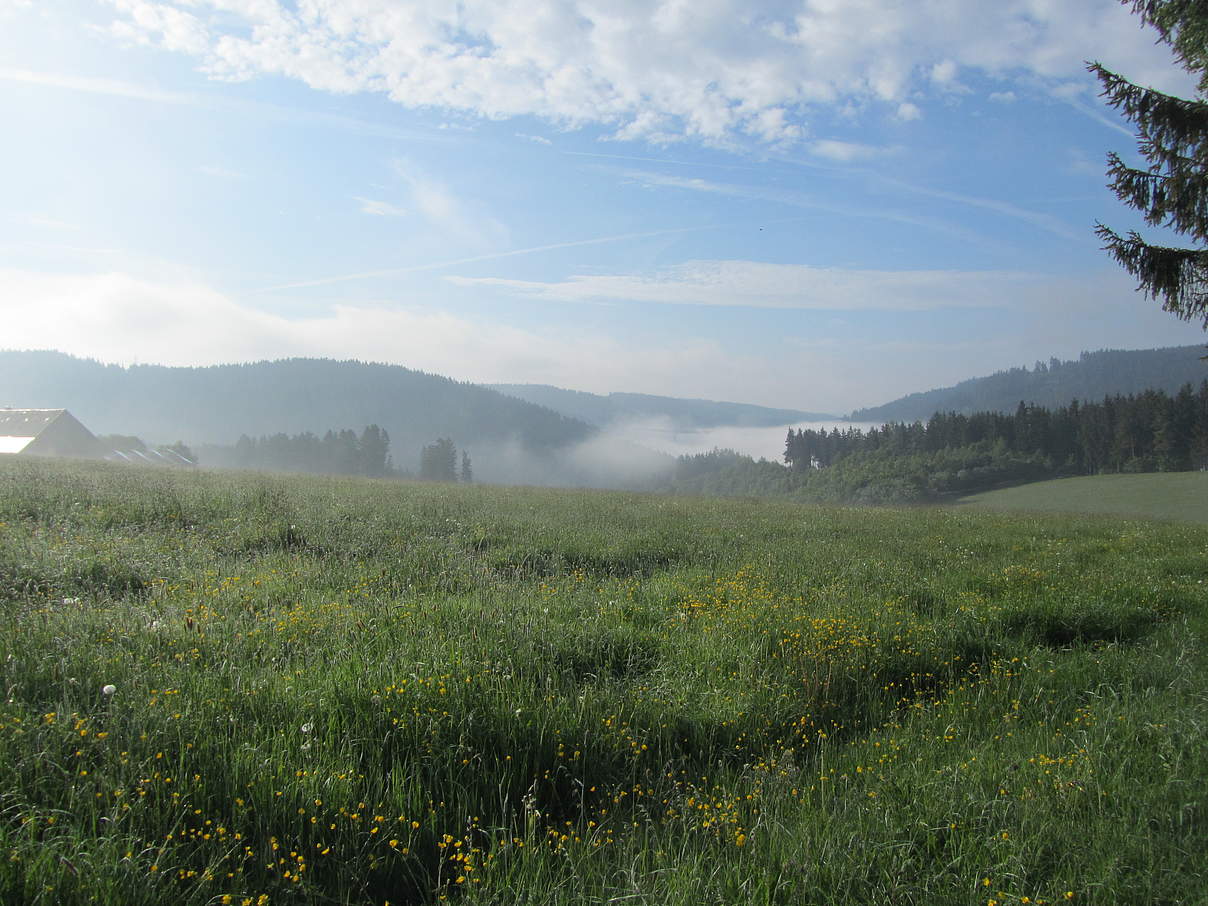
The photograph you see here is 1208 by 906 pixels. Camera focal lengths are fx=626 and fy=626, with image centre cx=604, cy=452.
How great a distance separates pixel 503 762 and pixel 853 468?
119 meters

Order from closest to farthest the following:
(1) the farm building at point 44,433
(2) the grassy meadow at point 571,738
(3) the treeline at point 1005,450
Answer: (2) the grassy meadow at point 571,738
(1) the farm building at point 44,433
(3) the treeline at point 1005,450

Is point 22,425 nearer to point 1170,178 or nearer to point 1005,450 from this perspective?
point 1170,178

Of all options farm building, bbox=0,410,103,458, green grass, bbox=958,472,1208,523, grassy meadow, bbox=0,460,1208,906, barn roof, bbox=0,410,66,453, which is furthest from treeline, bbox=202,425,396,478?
grassy meadow, bbox=0,460,1208,906

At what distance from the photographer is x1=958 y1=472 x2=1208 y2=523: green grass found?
166ft

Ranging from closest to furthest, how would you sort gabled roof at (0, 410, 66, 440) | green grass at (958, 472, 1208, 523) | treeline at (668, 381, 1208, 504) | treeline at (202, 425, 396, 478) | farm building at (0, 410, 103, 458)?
green grass at (958, 472, 1208, 523) → farm building at (0, 410, 103, 458) → gabled roof at (0, 410, 66, 440) → treeline at (668, 381, 1208, 504) → treeline at (202, 425, 396, 478)

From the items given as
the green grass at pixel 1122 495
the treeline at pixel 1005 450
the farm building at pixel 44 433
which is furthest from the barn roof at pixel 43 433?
the green grass at pixel 1122 495

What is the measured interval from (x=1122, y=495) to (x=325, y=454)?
12045cm

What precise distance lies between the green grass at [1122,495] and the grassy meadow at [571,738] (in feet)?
150

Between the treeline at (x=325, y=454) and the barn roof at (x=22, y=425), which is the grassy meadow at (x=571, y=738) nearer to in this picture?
the barn roof at (x=22, y=425)

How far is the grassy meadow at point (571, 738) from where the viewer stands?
2.99m

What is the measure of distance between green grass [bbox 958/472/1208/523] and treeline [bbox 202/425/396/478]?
311 feet

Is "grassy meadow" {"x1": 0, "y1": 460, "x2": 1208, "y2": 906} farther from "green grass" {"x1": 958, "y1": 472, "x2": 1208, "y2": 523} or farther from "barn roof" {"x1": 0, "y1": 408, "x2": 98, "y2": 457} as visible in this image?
"barn roof" {"x1": 0, "y1": 408, "x2": 98, "y2": 457}

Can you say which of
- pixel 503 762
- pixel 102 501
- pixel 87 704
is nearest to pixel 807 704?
pixel 503 762

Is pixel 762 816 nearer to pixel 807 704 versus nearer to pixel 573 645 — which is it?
pixel 807 704
